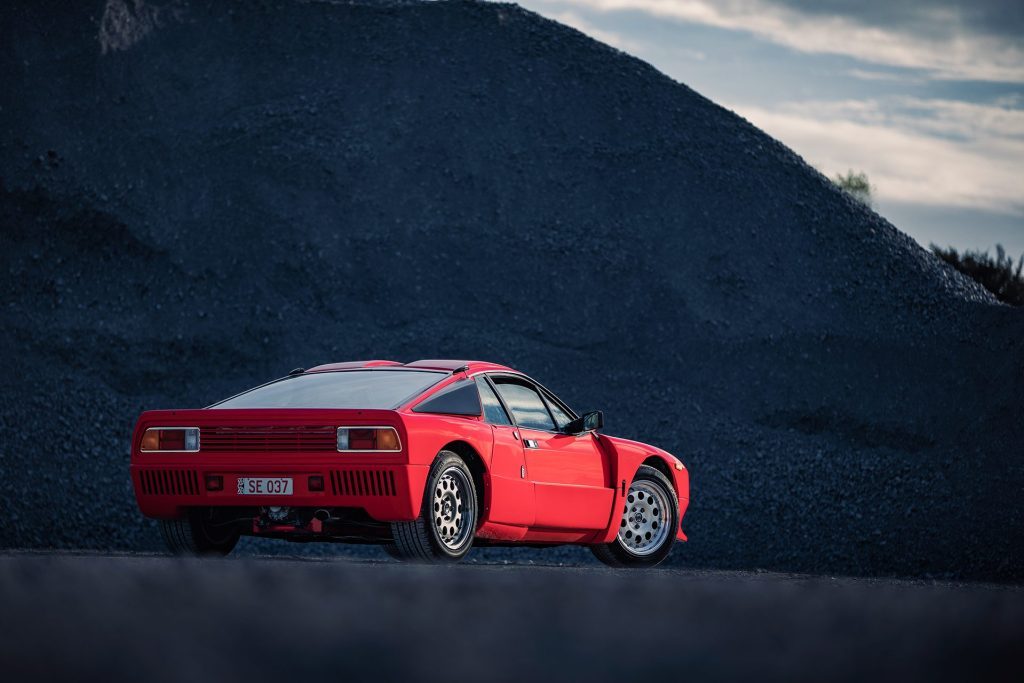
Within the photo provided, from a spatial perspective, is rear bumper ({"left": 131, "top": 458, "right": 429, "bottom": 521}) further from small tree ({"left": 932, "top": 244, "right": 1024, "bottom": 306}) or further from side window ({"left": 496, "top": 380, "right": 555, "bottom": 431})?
small tree ({"left": 932, "top": 244, "right": 1024, "bottom": 306})

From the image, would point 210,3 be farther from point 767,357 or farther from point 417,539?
point 417,539

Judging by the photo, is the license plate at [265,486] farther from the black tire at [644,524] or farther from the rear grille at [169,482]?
the black tire at [644,524]

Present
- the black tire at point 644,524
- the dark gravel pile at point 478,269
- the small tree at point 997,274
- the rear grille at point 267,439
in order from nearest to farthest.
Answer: the rear grille at point 267,439
the black tire at point 644,524
the dark gravel pile at point 478,269
the small tree at point 997,274

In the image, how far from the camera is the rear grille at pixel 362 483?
8312 mm

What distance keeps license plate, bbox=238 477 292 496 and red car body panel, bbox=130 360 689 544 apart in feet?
0.11

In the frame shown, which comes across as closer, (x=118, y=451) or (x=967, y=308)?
(x=118, y=451)

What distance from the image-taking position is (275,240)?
2725cm

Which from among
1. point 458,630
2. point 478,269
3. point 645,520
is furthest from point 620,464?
point 478,269

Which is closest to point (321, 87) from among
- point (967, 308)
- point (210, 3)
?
point (210, 3)

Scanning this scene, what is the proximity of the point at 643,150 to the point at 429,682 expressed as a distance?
1082 inches

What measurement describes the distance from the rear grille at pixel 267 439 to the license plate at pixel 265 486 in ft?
0.58

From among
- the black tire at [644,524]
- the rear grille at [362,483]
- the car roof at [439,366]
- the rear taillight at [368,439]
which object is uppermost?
the car roof at [439,366]

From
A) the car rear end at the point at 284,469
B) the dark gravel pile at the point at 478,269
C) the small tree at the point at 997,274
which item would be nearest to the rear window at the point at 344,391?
the car rear end at the point at 284,469

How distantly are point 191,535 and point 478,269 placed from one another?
18.1m
